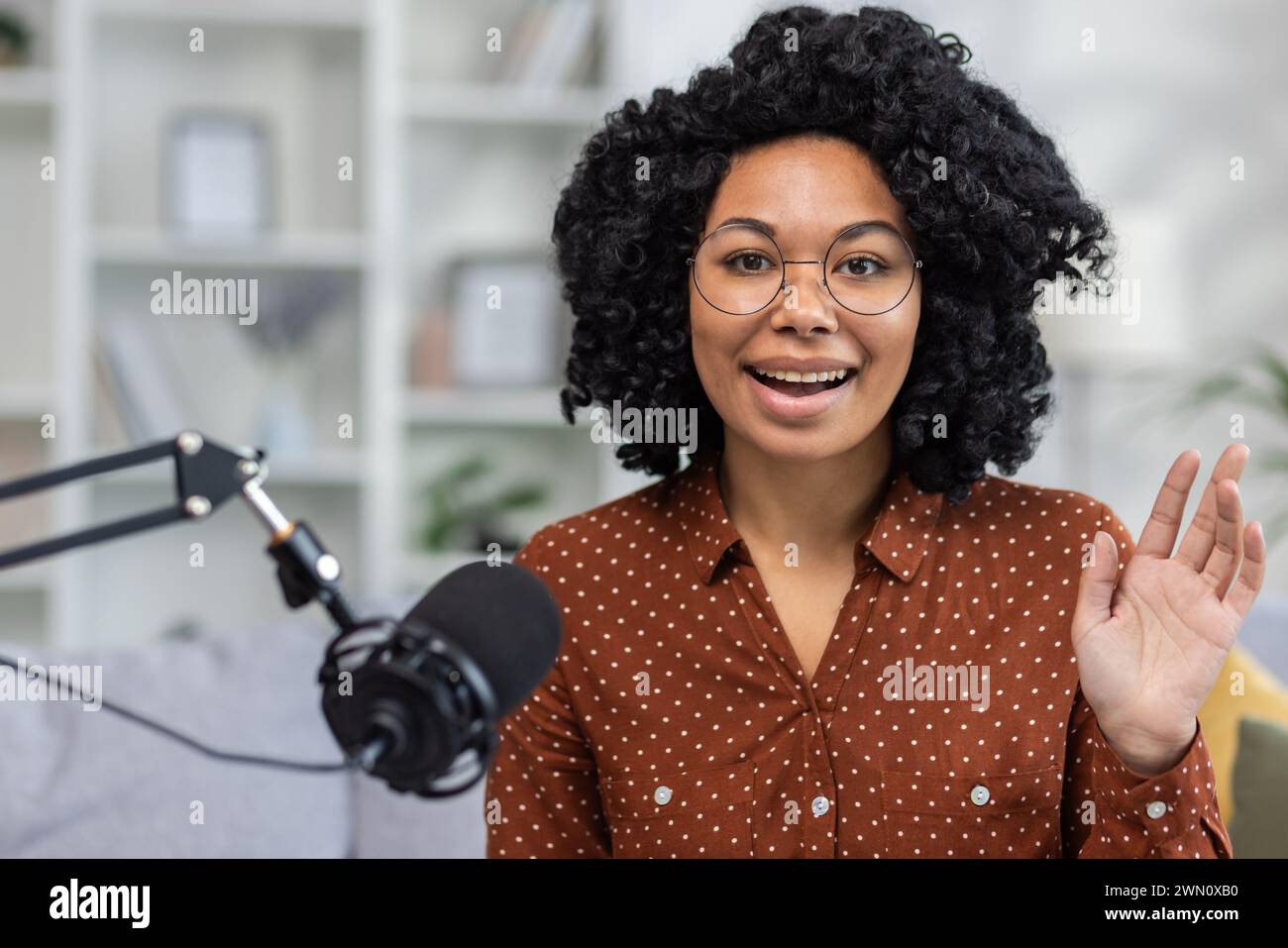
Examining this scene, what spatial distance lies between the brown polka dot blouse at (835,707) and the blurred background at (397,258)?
156 cm

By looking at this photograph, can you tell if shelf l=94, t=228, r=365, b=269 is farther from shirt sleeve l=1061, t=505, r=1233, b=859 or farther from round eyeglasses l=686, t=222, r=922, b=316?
shirt sleeve l=1061, t=505, r=1233, b=859

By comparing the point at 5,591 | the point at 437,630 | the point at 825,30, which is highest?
the point at 825,30

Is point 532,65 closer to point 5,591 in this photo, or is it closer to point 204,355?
point 204,355

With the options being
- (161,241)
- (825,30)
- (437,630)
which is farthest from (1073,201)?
(161,241)

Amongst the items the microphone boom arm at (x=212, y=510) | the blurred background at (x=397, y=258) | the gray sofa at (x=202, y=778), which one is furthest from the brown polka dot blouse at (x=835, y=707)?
the blurred background at (x=397, y=258)

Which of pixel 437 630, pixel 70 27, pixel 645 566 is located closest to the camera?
pixel 437 630

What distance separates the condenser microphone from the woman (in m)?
0.53

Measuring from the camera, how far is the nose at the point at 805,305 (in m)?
1.16

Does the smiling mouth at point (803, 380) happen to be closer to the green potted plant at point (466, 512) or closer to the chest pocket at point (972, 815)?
the chest pocket at point (972, 815)

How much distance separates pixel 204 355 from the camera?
10.2 ft

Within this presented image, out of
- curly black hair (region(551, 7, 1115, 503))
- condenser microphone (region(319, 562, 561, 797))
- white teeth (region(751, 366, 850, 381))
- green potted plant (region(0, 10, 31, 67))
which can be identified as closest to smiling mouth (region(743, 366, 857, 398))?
white teeth (region(751, 366, 850, 381))

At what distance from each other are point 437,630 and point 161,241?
7.96ft

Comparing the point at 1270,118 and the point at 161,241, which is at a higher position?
the point at 1270,118
